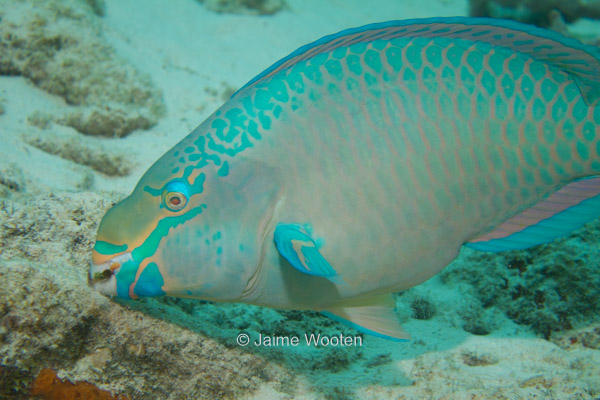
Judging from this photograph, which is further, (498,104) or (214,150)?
(498,104)

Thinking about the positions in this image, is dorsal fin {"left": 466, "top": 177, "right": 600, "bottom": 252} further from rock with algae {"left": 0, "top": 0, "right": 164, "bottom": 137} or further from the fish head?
rock with algae {"left": 0, "top": 0, "right": 164, "bottom": 137}

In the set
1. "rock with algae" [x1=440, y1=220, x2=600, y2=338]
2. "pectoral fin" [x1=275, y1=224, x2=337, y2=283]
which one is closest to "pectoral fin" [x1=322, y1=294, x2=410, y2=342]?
"pectoral fin" [x1=275, y1=224, x2=337, y2=283]

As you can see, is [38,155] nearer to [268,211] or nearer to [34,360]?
[34,360]

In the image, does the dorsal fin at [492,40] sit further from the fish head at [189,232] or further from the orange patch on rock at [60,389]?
the orange patch on rock at [60,389]

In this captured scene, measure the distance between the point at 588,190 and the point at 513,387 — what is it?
1.12m

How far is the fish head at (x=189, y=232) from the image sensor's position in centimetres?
153

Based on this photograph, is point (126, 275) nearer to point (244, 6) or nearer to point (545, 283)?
point (545, 283)

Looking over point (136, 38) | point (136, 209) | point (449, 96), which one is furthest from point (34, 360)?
point (136, 38)

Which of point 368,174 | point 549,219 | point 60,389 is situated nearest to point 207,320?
point 60,389

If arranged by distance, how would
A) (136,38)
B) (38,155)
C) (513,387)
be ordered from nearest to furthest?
(513,387) < (38,155) < (136,38)

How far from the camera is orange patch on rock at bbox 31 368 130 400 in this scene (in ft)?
5.47

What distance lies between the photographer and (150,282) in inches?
60.7

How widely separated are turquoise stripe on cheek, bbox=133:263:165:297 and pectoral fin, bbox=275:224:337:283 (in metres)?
0.48

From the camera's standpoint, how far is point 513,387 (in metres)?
2.12
